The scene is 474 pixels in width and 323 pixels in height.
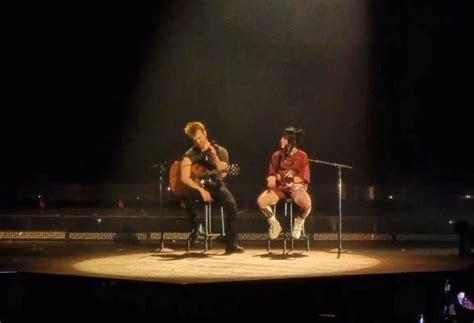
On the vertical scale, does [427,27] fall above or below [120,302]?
above

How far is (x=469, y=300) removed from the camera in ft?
19.9

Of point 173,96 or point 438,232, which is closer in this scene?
point 438,232

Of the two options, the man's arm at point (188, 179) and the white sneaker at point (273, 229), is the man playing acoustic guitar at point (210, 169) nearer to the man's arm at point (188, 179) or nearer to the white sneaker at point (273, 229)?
the man's arm at point (188, 179)

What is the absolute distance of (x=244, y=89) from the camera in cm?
1180

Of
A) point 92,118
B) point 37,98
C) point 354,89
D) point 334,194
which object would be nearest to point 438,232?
point 334,194

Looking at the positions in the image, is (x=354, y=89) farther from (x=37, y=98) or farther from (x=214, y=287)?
(x=214, y=287)

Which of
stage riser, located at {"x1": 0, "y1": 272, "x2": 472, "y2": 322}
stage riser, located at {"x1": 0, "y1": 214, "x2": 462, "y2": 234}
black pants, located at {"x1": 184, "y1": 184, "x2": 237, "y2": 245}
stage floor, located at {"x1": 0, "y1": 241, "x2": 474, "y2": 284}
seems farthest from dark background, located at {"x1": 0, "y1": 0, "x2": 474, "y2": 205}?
stage riser, located at {"x1": 0, "y1": 272, "x2": 472, "y2": 322}

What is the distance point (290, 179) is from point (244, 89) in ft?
14.7

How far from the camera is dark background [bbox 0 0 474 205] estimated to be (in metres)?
11.4

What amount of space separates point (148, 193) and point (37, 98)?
234 cm

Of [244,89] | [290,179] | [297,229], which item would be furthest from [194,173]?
[244,89]

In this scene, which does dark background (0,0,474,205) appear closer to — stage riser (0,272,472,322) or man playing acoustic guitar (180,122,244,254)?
man playing acoustic guitar (180,122,244,254)

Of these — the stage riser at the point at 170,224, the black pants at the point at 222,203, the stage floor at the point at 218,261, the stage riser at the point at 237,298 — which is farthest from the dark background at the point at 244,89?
the stage riser at the point at 237,298

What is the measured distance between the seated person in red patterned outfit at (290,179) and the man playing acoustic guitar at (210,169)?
351 millimetres
